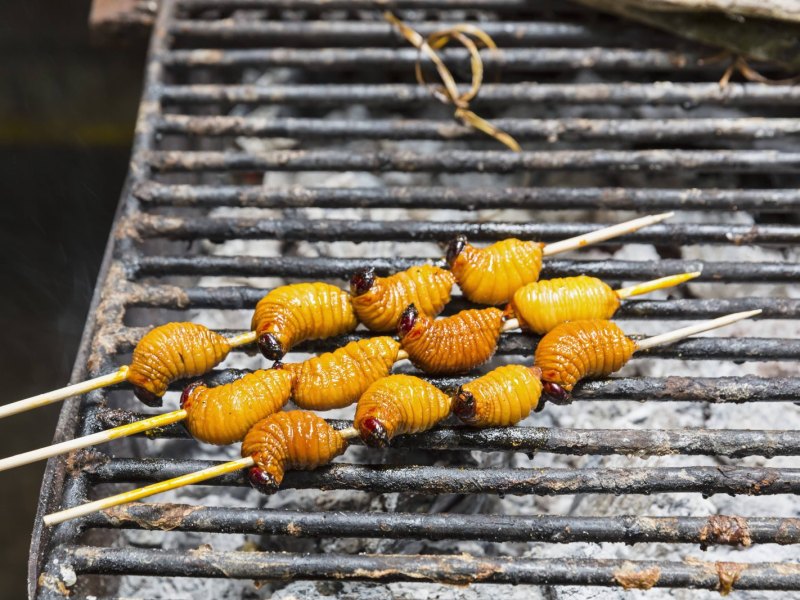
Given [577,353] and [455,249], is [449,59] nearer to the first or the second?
[455,249]

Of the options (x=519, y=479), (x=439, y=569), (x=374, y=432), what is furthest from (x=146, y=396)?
(x=519, y=479)

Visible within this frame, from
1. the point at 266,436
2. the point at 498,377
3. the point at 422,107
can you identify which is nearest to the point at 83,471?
the point at 266,436

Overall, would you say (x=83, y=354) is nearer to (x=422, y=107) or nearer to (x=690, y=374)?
(x=422, y=107)

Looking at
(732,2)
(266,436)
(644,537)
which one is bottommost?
(644,537)

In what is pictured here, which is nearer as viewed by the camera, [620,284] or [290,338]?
[290,338]

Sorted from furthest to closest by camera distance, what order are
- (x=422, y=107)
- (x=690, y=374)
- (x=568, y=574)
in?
(x=422, y=107) < (x=690, y=374) < (x=568, y=574)

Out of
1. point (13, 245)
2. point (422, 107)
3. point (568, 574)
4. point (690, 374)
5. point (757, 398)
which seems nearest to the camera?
point (568, 574)

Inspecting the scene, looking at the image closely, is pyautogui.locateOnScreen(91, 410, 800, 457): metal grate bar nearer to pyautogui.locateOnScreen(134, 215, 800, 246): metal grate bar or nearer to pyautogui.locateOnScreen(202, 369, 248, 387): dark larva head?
pyautogui.locateOnScreen(202, 369, 248, 387): dark larva head

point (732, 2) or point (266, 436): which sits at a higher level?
point (732, 2)

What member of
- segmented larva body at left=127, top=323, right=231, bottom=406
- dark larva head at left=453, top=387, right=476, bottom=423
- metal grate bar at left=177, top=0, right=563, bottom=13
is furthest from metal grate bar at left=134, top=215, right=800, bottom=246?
metal grate bar at left=177, top=0, right=563, bottom=13
